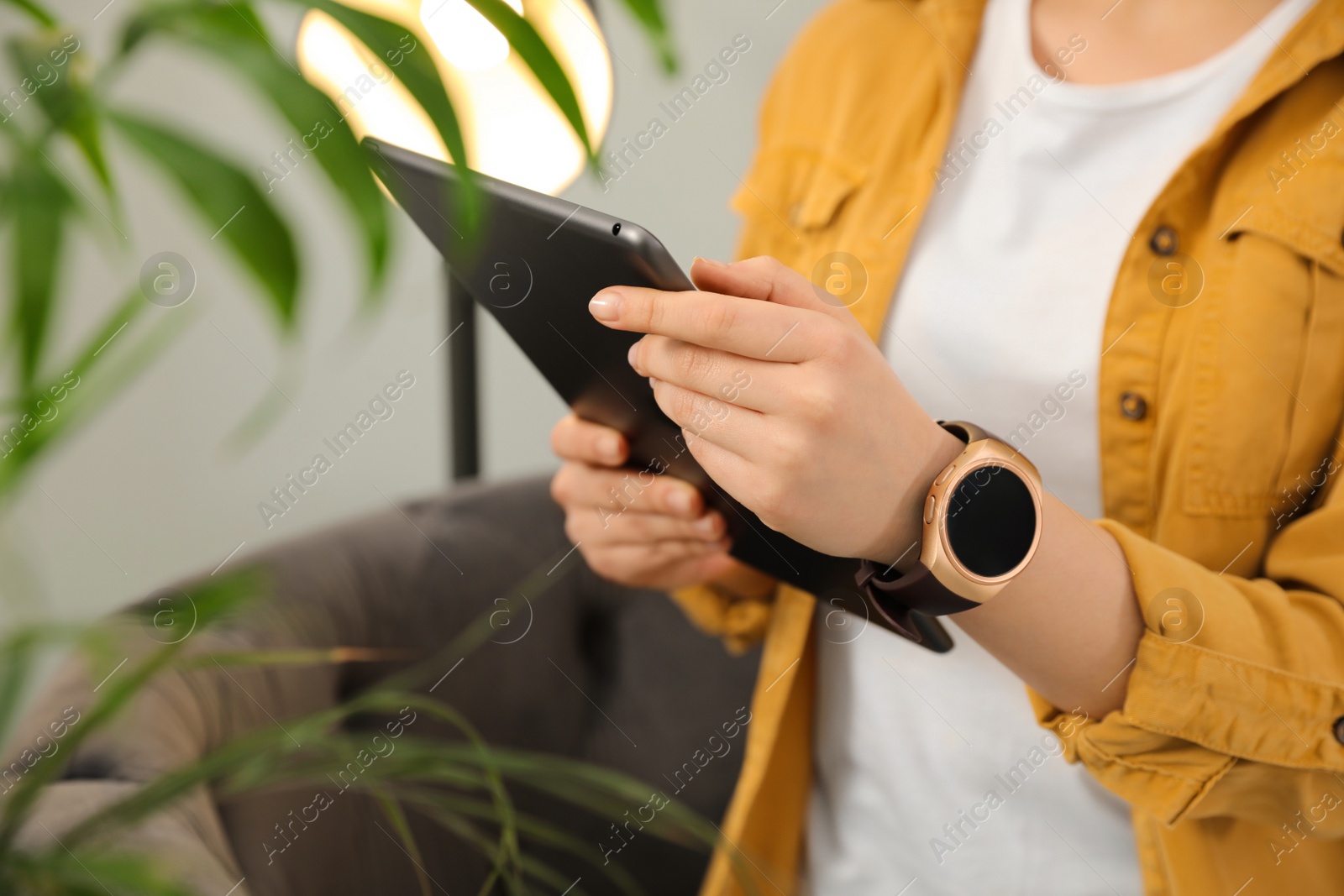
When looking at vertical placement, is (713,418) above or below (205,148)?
below

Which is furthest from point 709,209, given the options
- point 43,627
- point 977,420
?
point 43,627

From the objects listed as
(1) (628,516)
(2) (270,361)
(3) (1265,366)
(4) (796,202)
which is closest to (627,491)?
(1) (628,516)

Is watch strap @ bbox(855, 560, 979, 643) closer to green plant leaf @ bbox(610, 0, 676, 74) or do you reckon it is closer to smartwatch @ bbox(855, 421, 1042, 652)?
smartwatch @ bbox(855, 421, 1042, 652)

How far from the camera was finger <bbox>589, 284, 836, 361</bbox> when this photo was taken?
1.32 ft

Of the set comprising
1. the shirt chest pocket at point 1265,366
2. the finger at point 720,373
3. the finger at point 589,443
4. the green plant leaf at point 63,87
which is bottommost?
the shirt chest pocket at point 1265,366

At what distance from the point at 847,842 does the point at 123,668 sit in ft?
1.76

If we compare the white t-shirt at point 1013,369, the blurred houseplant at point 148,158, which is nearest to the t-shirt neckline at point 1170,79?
the white t-shirt at point 1013,369

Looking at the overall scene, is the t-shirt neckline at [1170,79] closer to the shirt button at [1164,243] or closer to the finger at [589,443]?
the shirt button at [1164,243]

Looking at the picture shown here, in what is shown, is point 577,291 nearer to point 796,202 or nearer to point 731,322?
point 731,322

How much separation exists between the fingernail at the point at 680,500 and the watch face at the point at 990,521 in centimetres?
22

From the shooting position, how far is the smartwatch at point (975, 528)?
44 cm

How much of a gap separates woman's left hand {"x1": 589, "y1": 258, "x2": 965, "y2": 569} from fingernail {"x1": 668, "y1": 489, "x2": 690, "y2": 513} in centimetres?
16

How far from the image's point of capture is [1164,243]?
1.99 ft

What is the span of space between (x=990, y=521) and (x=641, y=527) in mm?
286
